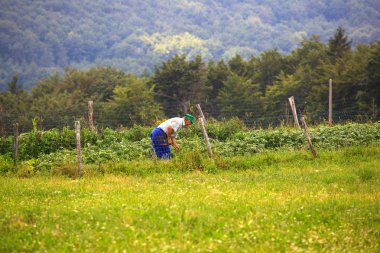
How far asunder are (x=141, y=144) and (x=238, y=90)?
32898 mm

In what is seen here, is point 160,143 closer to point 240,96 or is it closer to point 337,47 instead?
point 240,96

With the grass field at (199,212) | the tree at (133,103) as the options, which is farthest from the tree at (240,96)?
the grass field at (199,212)

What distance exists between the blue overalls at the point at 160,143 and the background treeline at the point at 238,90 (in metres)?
21.3

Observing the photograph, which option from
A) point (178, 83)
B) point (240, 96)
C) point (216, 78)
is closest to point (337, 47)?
point (240, 96)

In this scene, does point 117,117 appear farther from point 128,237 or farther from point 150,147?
point 128,237

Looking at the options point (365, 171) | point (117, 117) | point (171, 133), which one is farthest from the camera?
point (117, 117)

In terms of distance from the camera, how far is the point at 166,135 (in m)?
15.7

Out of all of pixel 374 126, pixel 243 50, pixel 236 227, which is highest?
pixel 243 50

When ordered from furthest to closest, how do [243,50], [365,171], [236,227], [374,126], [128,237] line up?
[243,50]
[374,126]
[365,171]
[236,227]
[128,237]

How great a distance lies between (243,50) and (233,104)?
456 feet

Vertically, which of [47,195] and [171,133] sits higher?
[171,133]

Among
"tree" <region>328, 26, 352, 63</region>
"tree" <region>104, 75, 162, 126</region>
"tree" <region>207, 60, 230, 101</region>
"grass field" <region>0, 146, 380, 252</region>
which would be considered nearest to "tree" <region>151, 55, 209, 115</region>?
"tree" <region>104, 75, 162, 126</region>

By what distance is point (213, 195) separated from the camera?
10414 mm

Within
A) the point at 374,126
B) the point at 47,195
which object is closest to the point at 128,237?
the point at 47,195
